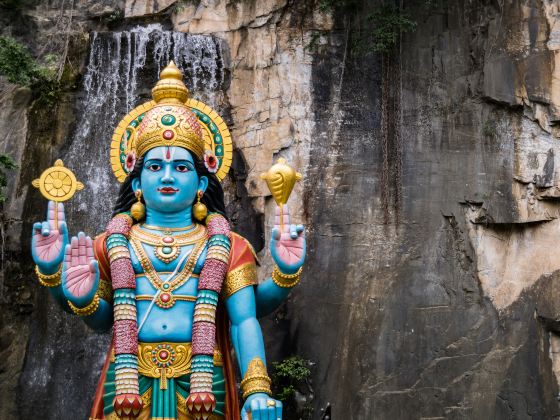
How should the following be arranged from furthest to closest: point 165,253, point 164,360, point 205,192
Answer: point 205,192
point 165,253
point 164,360

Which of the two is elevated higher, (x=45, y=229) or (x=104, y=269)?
(x=45, y=229)

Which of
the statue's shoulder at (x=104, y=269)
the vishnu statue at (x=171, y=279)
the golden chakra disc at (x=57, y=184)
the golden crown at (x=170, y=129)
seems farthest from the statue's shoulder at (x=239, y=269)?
the golden chakra disc at (x=57, y=184)

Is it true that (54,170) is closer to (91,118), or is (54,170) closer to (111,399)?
(111,399)

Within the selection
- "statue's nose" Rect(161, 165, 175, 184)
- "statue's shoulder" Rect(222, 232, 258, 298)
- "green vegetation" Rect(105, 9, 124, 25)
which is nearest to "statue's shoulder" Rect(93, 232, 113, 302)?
"statue's nose" Rect(161, 165, 175, 184)

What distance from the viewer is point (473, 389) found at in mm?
9180

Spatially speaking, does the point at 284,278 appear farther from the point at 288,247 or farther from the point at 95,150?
the point at 95,150

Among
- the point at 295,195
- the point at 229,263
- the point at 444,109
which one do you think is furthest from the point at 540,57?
the point at 229,263

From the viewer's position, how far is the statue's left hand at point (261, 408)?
6.49m

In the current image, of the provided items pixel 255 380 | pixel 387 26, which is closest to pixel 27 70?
pixel 387 26

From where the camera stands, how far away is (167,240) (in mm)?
7055

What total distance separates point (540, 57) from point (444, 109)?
1082 millimetres

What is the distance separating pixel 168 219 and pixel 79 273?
0.90 meters

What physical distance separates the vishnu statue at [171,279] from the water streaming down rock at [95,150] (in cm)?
281

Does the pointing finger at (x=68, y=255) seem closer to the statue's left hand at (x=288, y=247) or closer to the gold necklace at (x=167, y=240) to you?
the gold necklace at (x=167, y=240)
